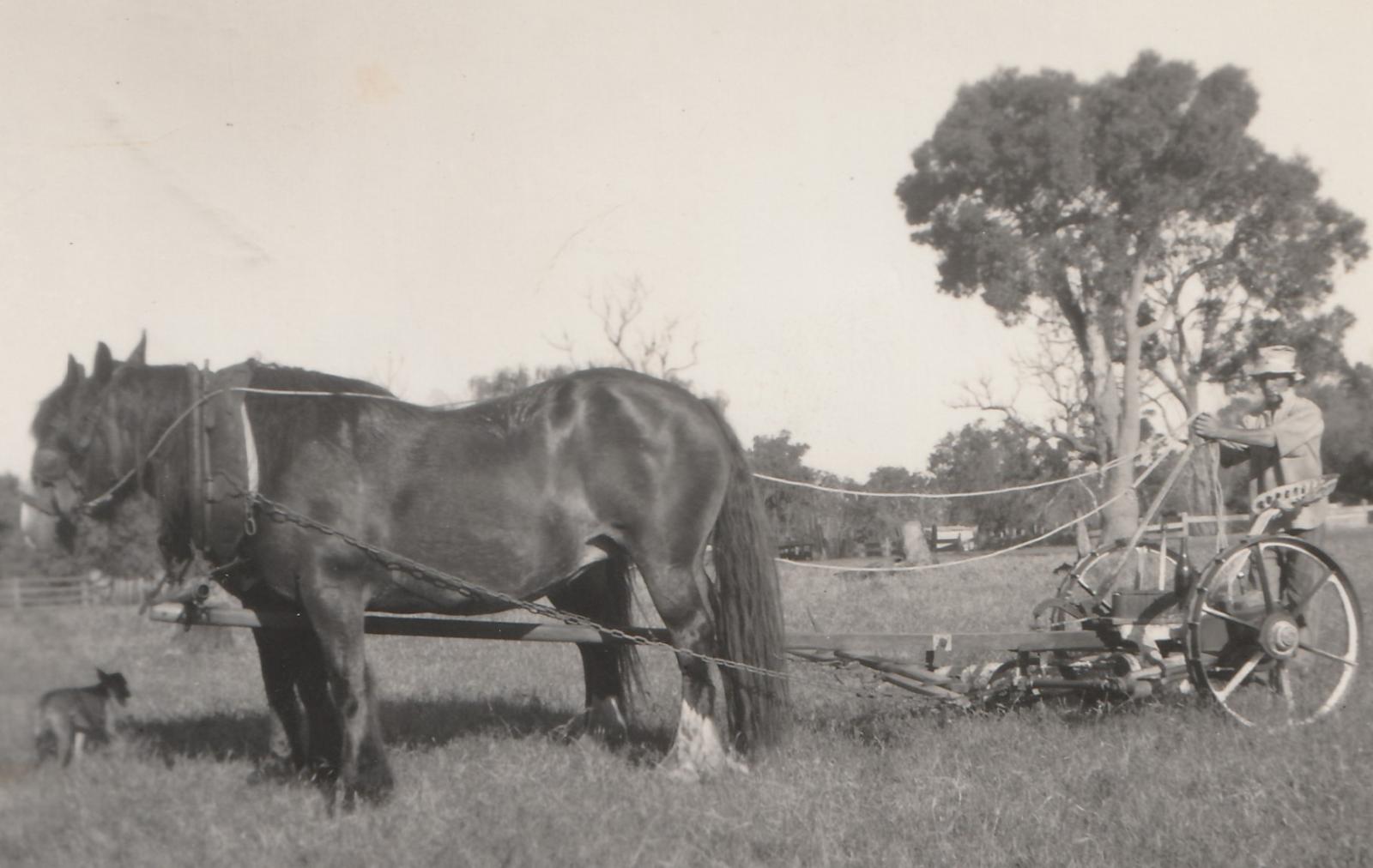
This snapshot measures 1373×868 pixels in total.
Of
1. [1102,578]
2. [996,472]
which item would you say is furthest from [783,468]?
[1102,578]

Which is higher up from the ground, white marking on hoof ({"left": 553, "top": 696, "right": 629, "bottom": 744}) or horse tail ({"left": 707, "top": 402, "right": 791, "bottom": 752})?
horse tail ({"left": 707, "top": 402, "right": 791, "bottom": 752})

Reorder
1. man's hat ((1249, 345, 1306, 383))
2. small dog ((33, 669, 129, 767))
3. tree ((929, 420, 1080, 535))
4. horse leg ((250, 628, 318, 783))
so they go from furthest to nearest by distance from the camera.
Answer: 1. tree ((929, 420, 1080, 535))
2. man's hat ((1249, 345, 1306, 383))
3. horse leg ((250, 628, 318, 783))
4. small dog ((33, 669, 129, 767))

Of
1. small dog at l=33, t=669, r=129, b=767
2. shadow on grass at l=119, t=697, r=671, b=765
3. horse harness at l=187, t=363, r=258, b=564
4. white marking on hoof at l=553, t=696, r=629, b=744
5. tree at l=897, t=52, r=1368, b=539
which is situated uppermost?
tree at l=897, t=52, r=1368, b=539

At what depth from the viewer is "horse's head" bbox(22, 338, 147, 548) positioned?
438 centimetres

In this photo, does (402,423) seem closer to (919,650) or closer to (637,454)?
(637,454)

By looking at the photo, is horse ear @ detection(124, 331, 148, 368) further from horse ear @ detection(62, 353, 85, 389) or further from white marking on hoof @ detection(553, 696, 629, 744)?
white marking on hoof @ detection(553, 696, 629, 744)

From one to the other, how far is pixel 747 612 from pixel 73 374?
3.07m

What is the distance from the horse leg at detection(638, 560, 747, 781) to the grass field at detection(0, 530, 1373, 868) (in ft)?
0.73

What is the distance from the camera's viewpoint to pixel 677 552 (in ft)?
16.6

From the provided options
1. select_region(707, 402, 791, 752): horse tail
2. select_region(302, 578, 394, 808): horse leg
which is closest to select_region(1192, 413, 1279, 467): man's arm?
select_region(707, 402, 791, 752): horse tail

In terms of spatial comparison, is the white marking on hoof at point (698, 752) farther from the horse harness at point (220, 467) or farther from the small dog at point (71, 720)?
the small dog at point (71, 720)

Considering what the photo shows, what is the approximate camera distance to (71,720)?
452 cm

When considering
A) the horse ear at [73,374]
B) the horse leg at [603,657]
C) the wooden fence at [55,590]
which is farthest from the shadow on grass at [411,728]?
the horse ear at [73,374]

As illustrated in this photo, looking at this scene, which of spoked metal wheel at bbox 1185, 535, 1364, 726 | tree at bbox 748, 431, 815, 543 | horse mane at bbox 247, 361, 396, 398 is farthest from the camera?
tree at bbox 748, 431, 815, 543
